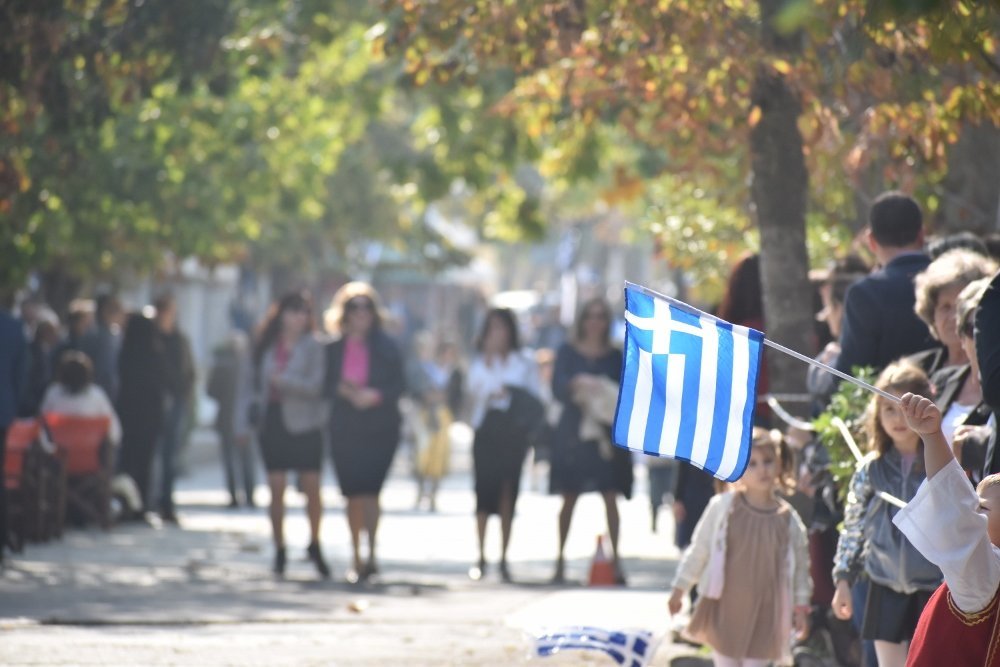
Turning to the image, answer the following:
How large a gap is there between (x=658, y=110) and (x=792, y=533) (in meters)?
5.70

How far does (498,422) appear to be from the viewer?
50.1ft

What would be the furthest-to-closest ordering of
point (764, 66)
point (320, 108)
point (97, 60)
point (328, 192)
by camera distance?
point (328, 192) < point (320, 108) < point (97, 60) < point (764, 66)

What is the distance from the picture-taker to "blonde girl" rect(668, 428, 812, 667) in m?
8.23

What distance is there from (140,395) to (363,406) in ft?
17.6

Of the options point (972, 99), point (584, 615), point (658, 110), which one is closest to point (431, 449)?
point (658, 110)

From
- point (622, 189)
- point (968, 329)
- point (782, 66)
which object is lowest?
point (968, 329)

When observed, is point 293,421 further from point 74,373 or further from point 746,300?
point 746,300

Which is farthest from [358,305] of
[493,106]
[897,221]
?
[897,221]

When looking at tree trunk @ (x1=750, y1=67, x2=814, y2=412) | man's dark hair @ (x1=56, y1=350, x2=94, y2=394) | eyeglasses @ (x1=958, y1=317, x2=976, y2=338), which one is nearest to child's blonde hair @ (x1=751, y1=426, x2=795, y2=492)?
tree trunk @ (x1=750, y1=67, x2=814, y2=412)

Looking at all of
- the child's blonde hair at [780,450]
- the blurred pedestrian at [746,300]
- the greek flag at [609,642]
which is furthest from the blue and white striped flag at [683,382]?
the blurred pedestrian at [746,300]

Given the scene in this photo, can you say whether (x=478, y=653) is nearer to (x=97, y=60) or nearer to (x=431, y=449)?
(x=97, y=60)

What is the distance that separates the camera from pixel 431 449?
23453 millimetres

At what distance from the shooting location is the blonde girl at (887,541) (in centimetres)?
729

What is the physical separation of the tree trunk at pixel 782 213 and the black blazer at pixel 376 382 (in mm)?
4825
